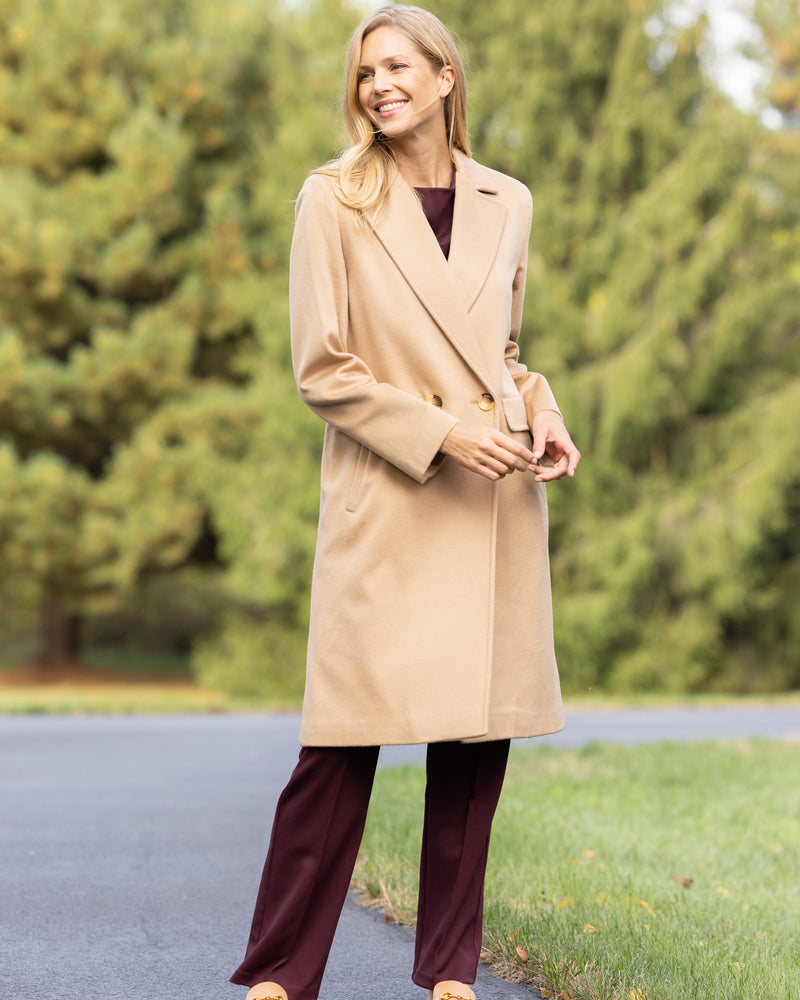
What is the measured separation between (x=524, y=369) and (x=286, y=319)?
14779 mm

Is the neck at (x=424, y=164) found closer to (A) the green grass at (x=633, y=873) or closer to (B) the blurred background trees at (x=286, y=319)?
(A) the green grass at (x=633, y=873)

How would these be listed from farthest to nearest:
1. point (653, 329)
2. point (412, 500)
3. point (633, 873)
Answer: point (653, 329) < point (633, 873) < point (412, 500)

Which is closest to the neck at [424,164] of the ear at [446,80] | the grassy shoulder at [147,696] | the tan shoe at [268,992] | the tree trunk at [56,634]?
the ear at [446,80]

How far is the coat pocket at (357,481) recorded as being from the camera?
9.75 ft

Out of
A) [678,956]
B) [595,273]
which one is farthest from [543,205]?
[678,956]

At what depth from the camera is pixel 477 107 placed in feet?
60.5

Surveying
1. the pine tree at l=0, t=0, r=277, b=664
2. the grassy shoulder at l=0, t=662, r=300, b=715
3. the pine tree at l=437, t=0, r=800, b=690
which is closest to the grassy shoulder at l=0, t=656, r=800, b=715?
the grassy shoulder at l=0, t=662, r=300, b=715

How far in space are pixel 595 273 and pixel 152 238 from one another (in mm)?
6154

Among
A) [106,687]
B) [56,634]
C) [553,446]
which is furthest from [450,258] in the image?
[56,634]

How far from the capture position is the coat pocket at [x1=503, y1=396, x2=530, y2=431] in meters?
3.07

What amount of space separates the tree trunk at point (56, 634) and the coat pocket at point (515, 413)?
1879 centimetres

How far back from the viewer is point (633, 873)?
16.5 feet

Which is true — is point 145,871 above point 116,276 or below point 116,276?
below

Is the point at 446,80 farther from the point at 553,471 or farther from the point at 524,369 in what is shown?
the point at 553,471
